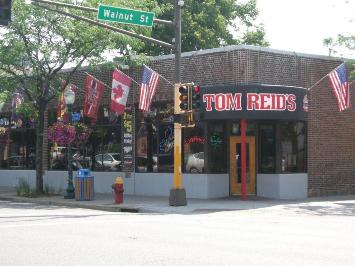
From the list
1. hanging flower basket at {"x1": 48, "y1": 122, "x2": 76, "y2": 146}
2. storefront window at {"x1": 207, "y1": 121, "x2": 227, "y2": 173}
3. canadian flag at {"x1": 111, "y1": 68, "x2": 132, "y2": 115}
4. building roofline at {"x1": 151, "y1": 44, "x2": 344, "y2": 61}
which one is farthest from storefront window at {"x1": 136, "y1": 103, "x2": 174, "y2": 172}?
hanging flower basket at {"x1": 48, "y1": 122, "x2": 76, "y2": 146}

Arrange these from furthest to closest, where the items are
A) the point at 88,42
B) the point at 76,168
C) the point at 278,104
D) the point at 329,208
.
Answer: the point at 76,168 → the point at 88,42 → the point at 278,104 → the point at 329,208

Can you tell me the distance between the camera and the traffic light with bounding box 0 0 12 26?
15.5 metres

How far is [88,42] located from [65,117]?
477 cm

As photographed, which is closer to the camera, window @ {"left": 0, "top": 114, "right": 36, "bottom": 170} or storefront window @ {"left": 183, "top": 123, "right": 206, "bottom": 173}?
storefront window @ {"left": 183, "top": 123, "right": 206, "bottom": 173}

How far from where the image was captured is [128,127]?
25.7 metres

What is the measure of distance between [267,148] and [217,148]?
6.31 feet

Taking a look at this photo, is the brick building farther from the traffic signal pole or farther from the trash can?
the trash can

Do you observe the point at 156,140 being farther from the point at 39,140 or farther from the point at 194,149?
the point at 39,140

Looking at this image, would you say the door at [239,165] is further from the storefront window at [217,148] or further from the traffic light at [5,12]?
the traffic light at [5,12]

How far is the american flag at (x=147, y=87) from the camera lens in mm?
22500

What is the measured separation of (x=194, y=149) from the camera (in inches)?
915

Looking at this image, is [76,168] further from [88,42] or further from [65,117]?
[88,42]

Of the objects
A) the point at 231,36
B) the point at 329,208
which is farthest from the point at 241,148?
the point at 231,36

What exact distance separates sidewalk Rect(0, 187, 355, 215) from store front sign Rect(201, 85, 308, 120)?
10.4 ft
